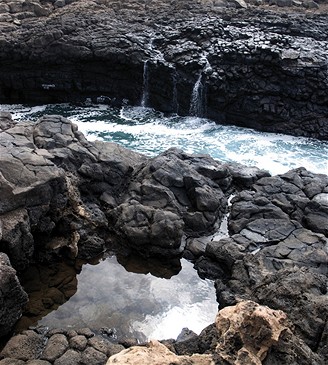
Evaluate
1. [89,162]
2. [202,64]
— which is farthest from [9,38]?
[89,162]

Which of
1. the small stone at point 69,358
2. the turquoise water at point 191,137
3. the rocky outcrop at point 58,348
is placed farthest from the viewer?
the turquoise water at point 191,137

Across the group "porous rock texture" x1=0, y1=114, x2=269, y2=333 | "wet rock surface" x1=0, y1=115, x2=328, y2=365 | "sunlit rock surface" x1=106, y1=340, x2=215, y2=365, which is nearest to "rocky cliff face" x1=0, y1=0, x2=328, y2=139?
"wet rock surface" x1=0, y1=115, x2=328, y2=365

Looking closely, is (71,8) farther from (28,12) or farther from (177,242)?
(177,242)

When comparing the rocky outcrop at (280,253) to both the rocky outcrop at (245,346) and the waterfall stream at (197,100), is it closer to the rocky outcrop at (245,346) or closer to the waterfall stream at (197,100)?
the rocky outcrop at (245,346)

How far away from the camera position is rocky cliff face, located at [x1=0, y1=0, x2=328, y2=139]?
21.9 metres

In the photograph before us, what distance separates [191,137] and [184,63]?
441 centimetres

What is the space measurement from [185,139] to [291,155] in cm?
523

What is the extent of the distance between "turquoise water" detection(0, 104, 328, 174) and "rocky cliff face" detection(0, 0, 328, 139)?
797 mm

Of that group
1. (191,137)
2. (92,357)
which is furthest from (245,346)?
(191,137)

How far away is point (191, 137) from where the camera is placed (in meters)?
21.6

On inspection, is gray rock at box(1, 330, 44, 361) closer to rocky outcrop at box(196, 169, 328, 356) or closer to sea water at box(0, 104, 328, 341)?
sea water at box(0, 104, 328, 341)

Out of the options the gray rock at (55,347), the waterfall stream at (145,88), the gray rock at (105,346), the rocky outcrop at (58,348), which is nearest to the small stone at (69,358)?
the rocky outcrop at (58,348)

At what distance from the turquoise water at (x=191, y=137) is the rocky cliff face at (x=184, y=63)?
797 millimetres

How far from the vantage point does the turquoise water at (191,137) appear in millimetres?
19641
